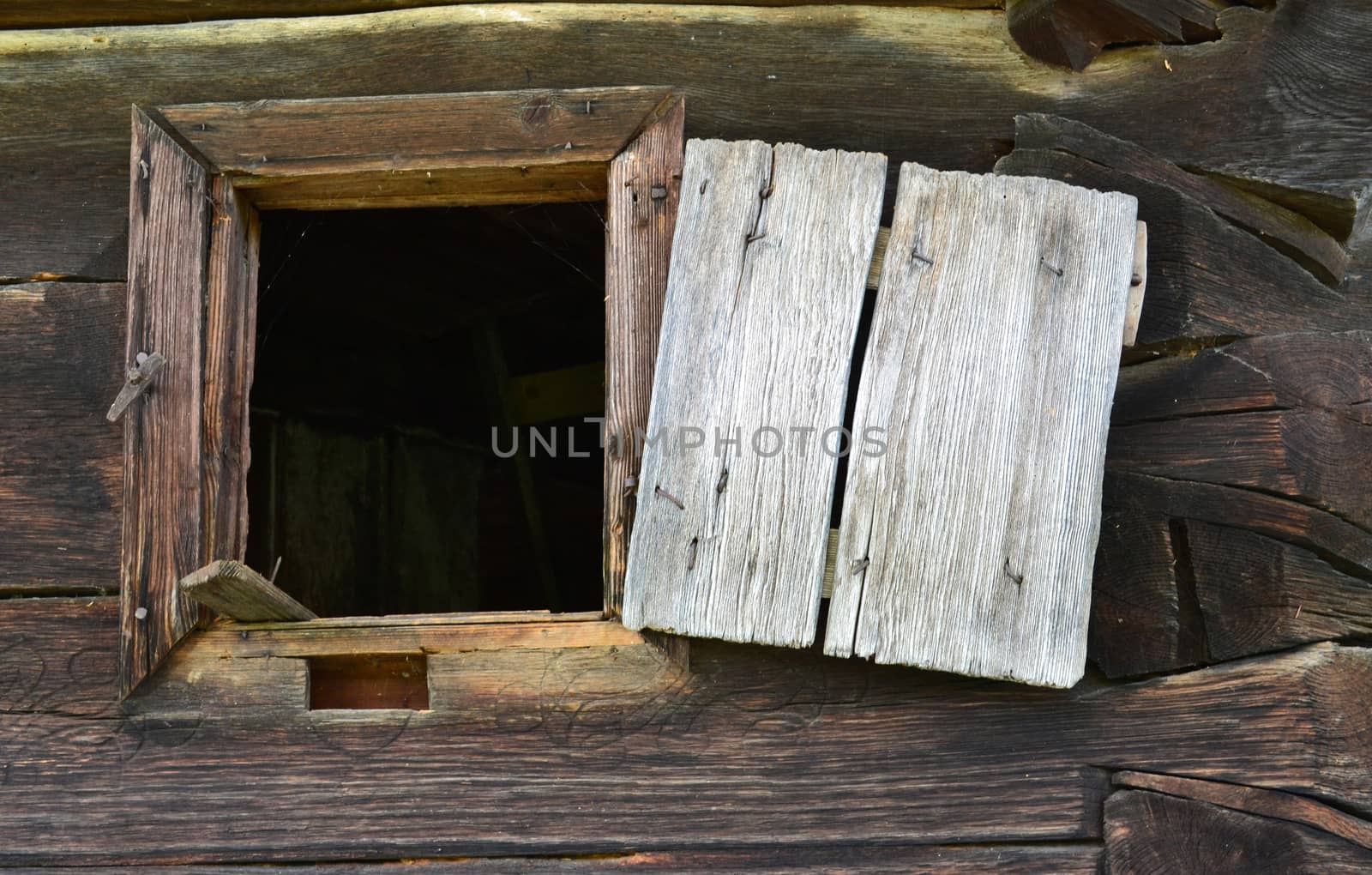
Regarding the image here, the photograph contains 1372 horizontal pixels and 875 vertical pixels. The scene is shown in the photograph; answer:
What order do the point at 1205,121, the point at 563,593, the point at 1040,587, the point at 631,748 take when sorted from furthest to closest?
1. the point at 563,593
2. the point at 1205,121
3. the point at 631,748
4. the point at 1040,587

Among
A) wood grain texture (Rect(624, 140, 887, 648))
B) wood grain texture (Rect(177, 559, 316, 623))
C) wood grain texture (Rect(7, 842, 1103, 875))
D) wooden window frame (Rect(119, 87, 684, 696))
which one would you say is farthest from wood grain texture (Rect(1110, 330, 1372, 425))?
wood grain texture (Rect(177, 559, 316, 623))

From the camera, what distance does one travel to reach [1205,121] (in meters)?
2.16

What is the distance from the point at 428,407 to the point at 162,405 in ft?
10.3

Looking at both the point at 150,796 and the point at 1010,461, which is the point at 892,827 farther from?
the point at 150,796

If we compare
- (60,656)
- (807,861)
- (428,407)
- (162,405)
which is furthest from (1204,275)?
(428,407)

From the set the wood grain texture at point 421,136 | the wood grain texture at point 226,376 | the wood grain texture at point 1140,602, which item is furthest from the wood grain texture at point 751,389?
the wood grain texture at point 226,376

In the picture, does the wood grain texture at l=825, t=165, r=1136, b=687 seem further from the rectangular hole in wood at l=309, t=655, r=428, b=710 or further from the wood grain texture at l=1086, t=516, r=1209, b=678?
the rectangular hole in wood at l=309, t=655, r=428, b=710

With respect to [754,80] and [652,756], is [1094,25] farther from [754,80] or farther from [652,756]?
[652,756]

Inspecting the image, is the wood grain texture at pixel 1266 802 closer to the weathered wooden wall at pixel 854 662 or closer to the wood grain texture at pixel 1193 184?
the weathered wooden wall at pixel 854 662

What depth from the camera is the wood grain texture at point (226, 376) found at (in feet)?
6.93

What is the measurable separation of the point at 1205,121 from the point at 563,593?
13.2ft

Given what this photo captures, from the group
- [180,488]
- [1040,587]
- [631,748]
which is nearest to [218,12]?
[180,488]

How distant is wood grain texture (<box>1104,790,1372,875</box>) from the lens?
1892 mm

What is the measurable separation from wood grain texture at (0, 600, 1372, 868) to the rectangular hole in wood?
0.03 m
